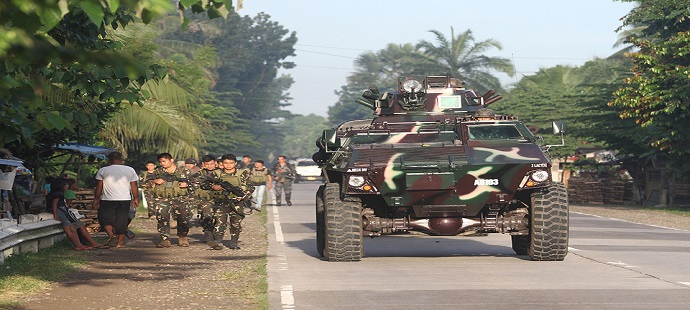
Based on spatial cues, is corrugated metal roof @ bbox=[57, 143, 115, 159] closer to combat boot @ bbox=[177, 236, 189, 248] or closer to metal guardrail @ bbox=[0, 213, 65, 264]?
metal guardrail @ bbox=[0, 213, 65, 264]

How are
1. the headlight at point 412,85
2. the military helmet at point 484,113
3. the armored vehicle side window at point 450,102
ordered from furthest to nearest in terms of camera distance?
the armored vehicle side window at point 450,102
the headlight at point 412,85
the military helmet at point 484,113

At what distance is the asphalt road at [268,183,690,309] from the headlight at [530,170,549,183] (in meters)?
1.08

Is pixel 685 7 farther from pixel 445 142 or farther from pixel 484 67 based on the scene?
pixel 484 67

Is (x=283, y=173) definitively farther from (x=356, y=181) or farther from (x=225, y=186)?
(x=356, y=181)

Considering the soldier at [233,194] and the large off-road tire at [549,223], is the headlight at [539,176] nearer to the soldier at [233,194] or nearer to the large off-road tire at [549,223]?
the large off-road tire at [549,223]

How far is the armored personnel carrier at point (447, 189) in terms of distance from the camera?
1449 cm

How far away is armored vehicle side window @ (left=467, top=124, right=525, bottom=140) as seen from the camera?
15.6 meters

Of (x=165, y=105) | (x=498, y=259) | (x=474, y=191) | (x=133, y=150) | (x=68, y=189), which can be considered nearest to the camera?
(x=474, y=191)

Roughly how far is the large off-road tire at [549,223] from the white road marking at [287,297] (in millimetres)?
3915

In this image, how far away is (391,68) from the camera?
13162 cm

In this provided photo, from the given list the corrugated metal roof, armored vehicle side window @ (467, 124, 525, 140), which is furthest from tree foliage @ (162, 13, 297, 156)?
armored vehicle side window @ (467, 124, 525, 140)

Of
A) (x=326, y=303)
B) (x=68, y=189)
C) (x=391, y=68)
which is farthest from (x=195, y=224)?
(x=391, y=68)

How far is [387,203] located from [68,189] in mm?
8078

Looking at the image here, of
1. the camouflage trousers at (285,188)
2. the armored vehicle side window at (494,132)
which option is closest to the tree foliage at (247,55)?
the camouflage trousers at (285,188)
